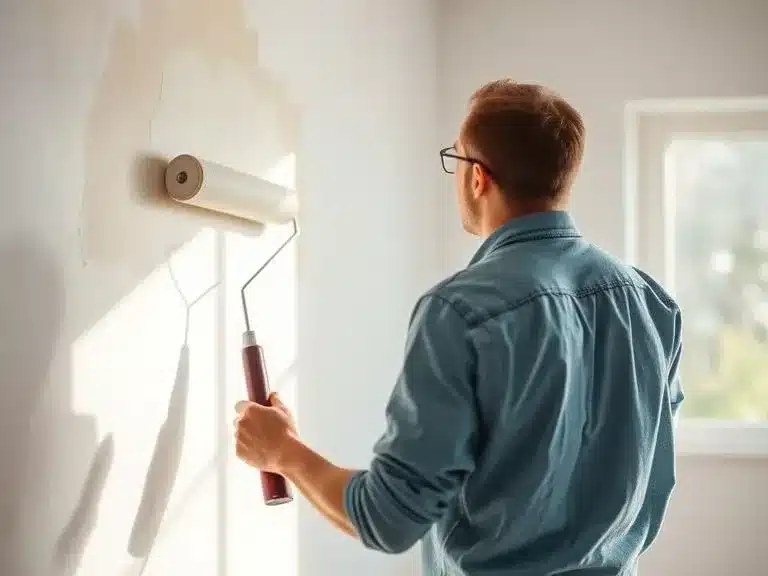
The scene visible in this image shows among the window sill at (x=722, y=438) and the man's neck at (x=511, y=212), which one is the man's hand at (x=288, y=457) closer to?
the man's neck at (x=511, y=212)

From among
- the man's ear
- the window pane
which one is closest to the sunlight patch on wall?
the man's ear

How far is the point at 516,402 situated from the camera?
102 cm

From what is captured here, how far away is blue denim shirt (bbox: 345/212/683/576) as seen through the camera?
101 centimetres

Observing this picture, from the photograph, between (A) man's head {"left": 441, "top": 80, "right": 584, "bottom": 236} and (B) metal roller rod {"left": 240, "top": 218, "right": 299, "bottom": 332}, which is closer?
(A) man's head {"left": 441, "top": 80, "right": 584, "bottom": 236}

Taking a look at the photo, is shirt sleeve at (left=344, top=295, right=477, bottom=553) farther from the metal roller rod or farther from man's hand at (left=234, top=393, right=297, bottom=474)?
the metal roller rod

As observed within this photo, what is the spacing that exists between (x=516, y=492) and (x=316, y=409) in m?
0.65

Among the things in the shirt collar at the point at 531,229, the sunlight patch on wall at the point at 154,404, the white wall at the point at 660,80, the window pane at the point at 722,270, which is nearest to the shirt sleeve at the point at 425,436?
the shirt collar at the point at 531,229

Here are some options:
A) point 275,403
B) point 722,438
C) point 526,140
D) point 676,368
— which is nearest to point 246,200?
point 275,403

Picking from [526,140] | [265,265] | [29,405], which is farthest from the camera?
[265,265]

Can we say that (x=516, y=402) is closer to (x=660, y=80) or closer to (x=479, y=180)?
(x=479, y=180)

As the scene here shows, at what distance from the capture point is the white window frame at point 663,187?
2.54 metres

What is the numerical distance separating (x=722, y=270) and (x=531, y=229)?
1.71 metres

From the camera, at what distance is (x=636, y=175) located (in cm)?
262

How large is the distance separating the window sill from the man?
4.65 feet
